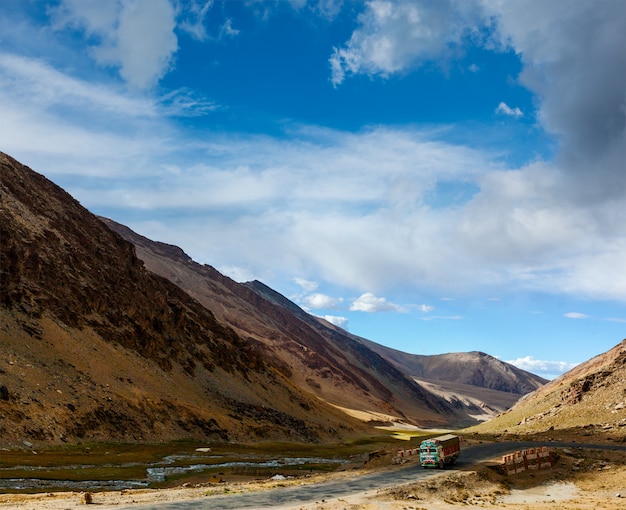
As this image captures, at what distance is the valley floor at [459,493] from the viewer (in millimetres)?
32812

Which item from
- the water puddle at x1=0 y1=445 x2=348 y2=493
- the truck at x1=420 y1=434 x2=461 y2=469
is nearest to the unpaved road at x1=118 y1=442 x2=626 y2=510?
the truck at x1=420 y1=434 x2=461 y2=469

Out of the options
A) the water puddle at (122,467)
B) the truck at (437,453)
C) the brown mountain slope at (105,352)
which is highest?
the brown mountain slope at (105,352)

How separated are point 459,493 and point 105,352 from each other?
76867 mm

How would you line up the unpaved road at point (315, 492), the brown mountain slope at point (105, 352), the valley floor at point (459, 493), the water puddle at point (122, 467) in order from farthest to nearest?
the brown mountain slope at point (105, 352) < the water puddle at point (122, 467) < the valley floor at point (459, 493) < the unpaved road at point (315, 492)

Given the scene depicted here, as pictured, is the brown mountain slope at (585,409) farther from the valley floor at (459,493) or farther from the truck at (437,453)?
the truck at (437,453)

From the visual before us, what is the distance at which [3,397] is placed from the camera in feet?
222

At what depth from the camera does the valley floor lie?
108ft

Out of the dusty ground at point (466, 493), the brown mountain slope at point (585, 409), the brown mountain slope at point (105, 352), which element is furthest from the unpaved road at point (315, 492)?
the brown mountain slope at point (105, 352)

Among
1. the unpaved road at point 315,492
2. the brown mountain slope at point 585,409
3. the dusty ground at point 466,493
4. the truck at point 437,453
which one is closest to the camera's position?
the unpaved road at point 315,492

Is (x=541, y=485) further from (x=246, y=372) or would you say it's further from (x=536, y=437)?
(x=246, y=372)

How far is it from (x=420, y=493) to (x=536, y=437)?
45.5 meters

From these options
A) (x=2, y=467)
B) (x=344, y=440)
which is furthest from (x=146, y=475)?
(x=344, y=440)

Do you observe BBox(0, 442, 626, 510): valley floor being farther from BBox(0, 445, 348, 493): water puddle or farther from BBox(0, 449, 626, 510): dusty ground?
BBox(0, 445, 348, 493): water puddle

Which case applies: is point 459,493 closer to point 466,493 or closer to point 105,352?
point 466,493
